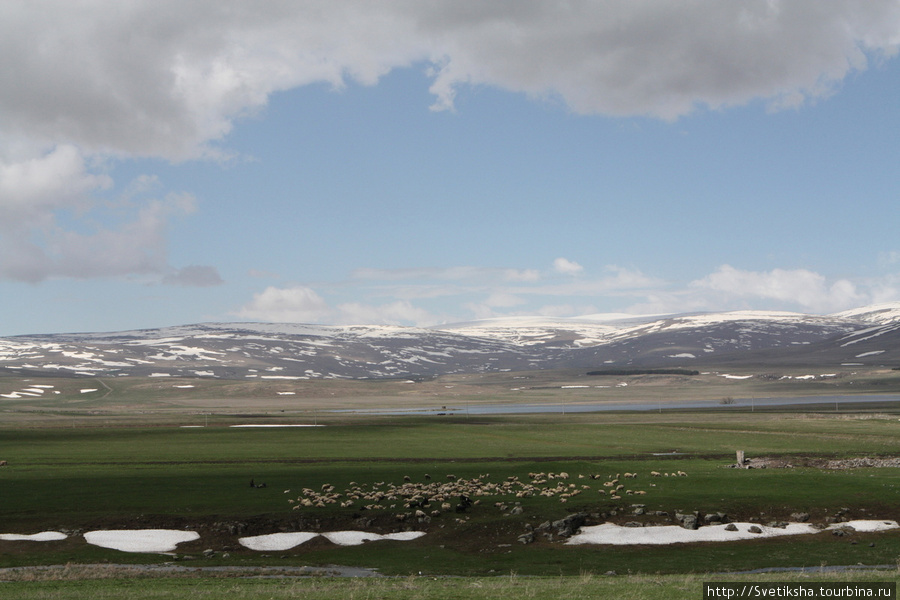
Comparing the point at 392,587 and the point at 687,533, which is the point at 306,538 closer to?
the point at 392,587

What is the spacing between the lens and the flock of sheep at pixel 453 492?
160 ft

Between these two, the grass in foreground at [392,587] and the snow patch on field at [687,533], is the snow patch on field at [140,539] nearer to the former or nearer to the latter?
the grass in foreground at [392,587]

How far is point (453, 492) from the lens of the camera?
171 ft

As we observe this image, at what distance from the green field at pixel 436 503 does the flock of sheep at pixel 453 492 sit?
40cm

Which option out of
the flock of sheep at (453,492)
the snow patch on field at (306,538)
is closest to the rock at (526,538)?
the flock of sheep at (453,492)

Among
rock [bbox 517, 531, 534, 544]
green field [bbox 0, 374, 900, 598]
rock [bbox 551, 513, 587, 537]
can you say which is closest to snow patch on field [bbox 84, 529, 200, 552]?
green field [bbox 0, 374, 900, 598]

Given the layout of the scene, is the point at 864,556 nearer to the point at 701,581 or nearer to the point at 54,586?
the point at 701,581

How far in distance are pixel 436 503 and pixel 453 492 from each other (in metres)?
2.85

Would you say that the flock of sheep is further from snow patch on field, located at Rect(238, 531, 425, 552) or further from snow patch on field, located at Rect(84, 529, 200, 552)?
snow patch on field, located at Rect(84, 529, 200, 552)

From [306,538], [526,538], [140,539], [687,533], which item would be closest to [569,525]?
[526,538]

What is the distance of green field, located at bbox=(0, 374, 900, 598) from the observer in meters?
36.0

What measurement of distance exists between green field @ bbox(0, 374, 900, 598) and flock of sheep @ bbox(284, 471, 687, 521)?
0.40 m

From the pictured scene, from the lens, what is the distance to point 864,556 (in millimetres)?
36531

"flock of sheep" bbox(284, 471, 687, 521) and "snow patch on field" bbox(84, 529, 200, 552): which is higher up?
"flock of sheep" bbox(284, 471, 687, 521)
